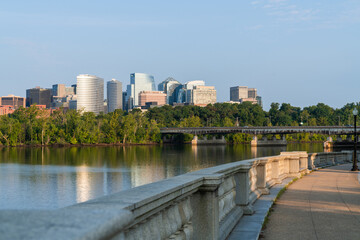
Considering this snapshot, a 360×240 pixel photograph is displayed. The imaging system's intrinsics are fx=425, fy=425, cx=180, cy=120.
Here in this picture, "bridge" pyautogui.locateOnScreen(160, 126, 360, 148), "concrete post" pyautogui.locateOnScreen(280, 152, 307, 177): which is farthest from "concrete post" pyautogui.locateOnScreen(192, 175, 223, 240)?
"bridge" pyautogui.locateOnScreen(160, 126, 360, 148)

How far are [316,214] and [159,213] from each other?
7.53 metres

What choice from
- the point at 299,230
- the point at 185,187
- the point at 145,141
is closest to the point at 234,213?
the point at 299,230

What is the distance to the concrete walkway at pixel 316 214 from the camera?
917 centimetres

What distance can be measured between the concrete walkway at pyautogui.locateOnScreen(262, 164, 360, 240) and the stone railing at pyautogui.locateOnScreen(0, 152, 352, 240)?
35.4 inches

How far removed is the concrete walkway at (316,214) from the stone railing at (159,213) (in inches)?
35.4

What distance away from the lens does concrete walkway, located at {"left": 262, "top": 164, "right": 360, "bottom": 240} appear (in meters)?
9.17

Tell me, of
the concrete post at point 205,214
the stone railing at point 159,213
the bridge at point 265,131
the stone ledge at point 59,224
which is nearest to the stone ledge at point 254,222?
the stone railing at point 159,213

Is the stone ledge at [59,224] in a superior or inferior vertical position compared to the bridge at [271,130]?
superior

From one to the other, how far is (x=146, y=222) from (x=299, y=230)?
5.87 metres

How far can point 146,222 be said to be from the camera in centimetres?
458

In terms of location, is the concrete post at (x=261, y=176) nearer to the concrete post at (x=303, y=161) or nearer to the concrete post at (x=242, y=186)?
the concrete post at (x=242, y=186)

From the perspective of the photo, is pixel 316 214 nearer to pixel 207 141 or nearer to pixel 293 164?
pixel 293 164

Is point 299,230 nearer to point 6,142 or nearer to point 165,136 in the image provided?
point 6,142

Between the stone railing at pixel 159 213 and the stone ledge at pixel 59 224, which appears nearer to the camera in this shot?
the stone ledge at pixel 59 224
